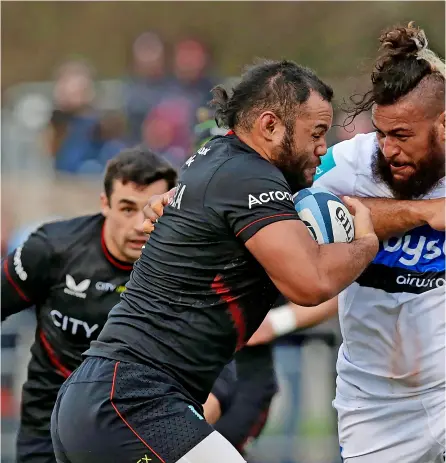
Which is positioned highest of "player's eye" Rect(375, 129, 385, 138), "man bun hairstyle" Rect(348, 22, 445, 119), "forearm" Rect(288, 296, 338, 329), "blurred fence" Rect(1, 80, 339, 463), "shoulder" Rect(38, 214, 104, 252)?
"man bun hairstyle" Rect(348, 22, 445, 119)

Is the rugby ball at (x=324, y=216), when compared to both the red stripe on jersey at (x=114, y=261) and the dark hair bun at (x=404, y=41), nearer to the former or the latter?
the dark hair bun at (x=404, y=41)

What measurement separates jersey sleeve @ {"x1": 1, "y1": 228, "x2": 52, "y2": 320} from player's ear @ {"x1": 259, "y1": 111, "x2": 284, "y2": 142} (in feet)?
7.15

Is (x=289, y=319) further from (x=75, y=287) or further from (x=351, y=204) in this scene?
(x=351, y=204)

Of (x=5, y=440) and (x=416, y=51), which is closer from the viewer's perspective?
(x=416, y=51)

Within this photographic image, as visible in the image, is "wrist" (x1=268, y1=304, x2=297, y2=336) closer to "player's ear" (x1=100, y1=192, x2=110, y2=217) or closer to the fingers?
"player's ear" (x1=100, y1=192, x2=110, y2=217)

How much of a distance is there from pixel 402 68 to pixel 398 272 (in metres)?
1.00

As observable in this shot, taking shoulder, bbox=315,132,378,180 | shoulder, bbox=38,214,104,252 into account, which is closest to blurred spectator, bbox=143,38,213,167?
shoulder, bbox=38,214,104,252

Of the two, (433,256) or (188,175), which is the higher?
(188,175)

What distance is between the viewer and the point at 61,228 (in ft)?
19.5

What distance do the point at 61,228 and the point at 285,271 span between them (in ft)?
8.26

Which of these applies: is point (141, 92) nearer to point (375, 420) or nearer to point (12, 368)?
point (12, 368)

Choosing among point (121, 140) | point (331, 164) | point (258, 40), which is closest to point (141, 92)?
point (121, 140)

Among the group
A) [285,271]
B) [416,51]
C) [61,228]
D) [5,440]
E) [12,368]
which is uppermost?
[416,51]

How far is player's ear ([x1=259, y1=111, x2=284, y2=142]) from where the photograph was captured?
161 inches
